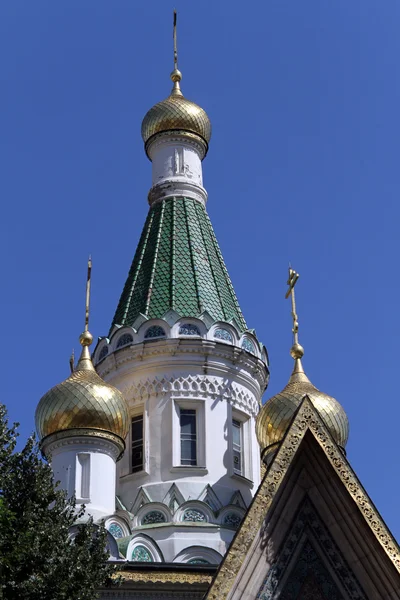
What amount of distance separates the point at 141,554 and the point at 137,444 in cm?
236

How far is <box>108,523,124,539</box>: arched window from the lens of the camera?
1645cm

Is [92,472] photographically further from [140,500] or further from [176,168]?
[176,168]

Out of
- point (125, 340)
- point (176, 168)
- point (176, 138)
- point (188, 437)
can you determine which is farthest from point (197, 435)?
point (176, 138)

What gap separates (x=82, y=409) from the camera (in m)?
17.0

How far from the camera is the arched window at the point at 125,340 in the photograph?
19164 mm

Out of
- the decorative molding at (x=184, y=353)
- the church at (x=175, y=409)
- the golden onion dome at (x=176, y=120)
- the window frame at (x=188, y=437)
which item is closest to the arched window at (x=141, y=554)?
the church at (x=175, y=409)

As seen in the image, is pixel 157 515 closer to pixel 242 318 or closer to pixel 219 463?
pixel 219 463

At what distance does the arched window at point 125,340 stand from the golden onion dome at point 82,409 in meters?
1.67

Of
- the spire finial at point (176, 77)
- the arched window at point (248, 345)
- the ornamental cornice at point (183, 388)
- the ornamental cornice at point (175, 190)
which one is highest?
the spire finial at point (176, 77)

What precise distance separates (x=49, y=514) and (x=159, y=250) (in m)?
9.35

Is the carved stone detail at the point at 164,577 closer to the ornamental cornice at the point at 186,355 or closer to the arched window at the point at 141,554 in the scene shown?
the arched window at the point at 141,554

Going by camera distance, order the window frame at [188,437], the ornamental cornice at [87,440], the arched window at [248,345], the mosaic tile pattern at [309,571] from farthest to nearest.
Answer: the arched window at [248,345] < the window frame at [188,437] < the ornamental cornice at [87,440] < the mosaic tile pattern at [309,571]

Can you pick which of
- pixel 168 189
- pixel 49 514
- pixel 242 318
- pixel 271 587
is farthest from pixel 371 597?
pixel 168 189

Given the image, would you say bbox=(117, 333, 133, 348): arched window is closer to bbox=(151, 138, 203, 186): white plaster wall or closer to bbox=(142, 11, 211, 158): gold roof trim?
bbox=(151, 138, 203, 186): white plaster wall
